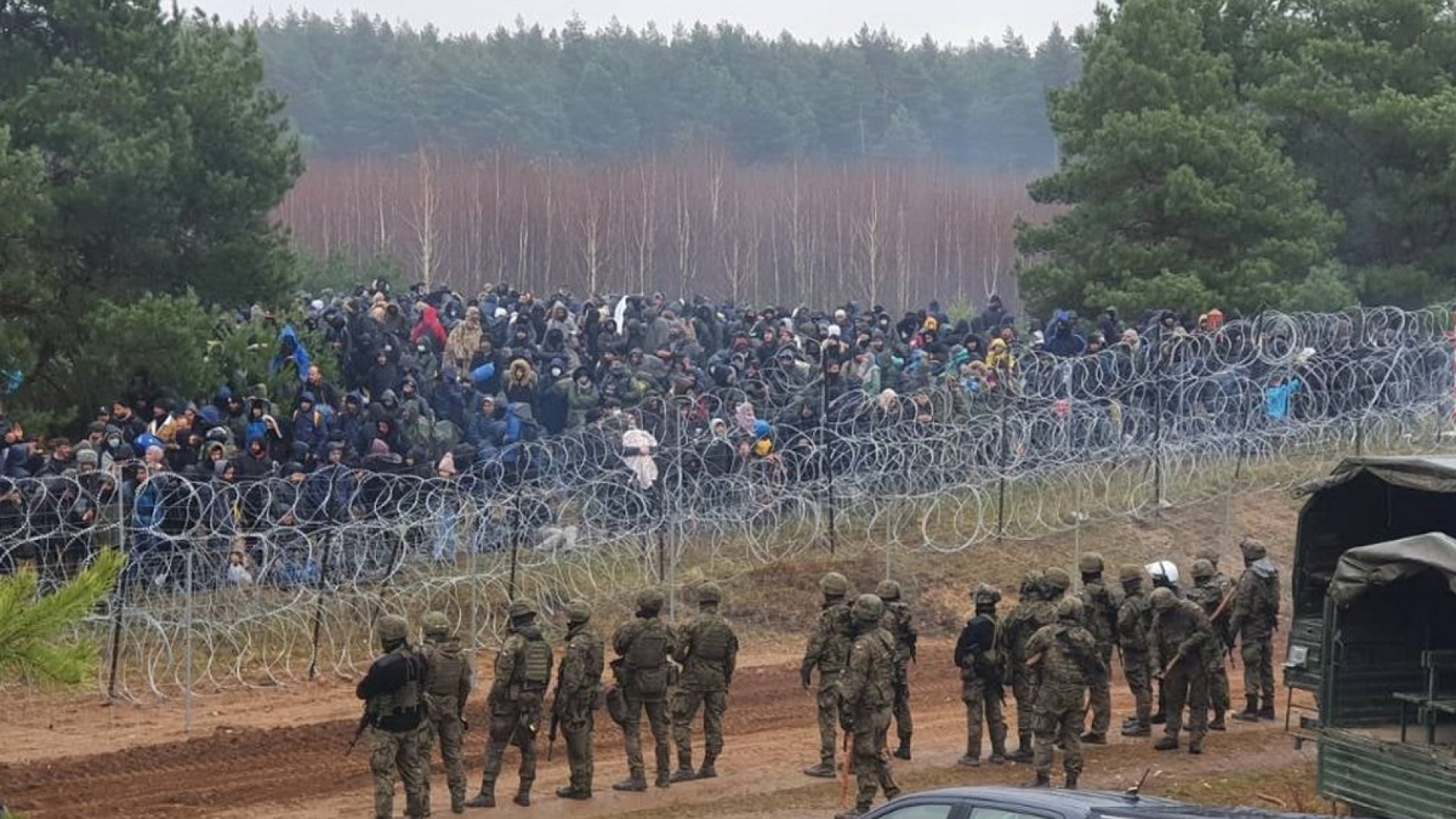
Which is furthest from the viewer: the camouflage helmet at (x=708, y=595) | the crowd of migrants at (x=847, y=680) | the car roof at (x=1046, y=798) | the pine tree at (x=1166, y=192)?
the pine tree at (x=1166, y=192)

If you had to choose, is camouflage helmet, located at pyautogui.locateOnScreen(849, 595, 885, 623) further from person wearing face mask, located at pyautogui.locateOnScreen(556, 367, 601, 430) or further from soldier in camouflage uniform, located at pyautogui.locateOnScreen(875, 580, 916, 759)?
person wearing face mask, located at pyautogui.locateOnScreen(556, 367, 601, 430)

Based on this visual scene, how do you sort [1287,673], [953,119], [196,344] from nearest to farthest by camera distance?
[1287,673]
[196,344]
[953,119]

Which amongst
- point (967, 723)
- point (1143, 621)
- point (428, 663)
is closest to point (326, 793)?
point (428, 663)

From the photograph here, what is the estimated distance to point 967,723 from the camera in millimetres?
16156

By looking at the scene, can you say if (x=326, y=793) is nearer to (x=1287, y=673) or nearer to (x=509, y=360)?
(x=1287, y=673)

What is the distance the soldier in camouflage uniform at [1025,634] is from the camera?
15.5m

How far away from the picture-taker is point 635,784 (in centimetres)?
1491

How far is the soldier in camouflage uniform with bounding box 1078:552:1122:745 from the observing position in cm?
1620

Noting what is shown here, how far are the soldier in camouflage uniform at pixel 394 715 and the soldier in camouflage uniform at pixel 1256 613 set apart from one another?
701 centimetres

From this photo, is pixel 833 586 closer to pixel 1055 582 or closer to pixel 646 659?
pixel 646 659

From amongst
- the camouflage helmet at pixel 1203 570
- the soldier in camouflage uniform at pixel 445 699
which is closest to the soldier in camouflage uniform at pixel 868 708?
the soldier in camouflage uniform at pixel 445 699

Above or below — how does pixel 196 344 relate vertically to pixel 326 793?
above

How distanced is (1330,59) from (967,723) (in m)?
21.1

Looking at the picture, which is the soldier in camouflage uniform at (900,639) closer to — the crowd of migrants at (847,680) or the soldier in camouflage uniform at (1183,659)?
the crowd of migrants at (847,680)
